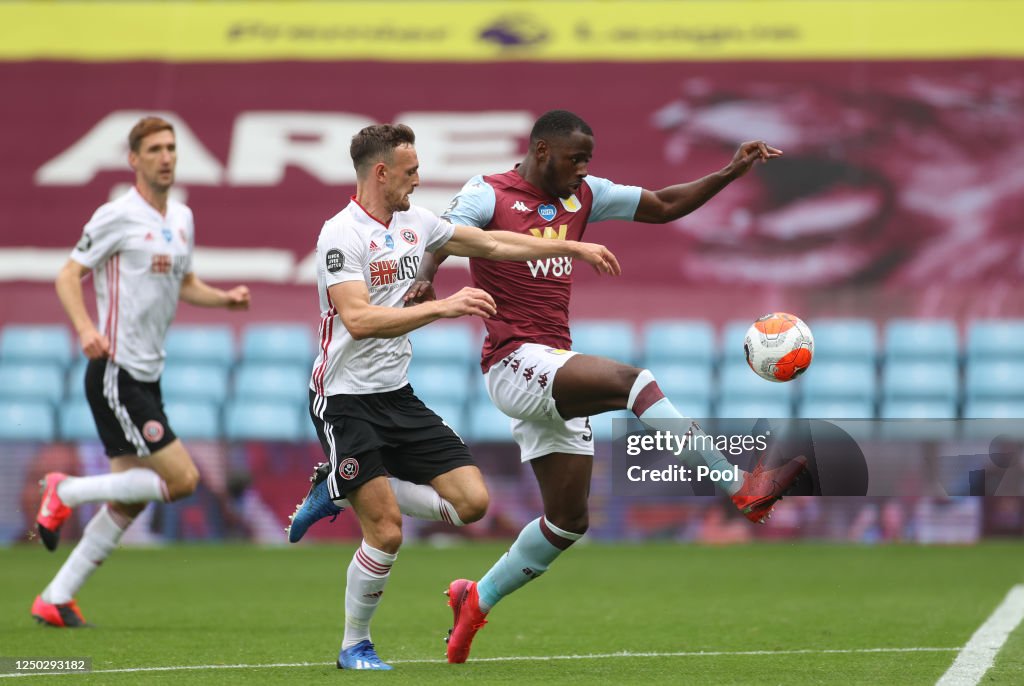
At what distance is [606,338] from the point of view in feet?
46.5

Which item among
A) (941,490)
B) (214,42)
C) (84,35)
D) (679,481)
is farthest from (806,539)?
(84,35)

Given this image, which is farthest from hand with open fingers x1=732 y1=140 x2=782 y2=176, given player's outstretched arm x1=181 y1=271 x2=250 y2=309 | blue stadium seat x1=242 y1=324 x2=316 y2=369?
blue stadium seat x1=242 y1=324 x2=316 y2=369

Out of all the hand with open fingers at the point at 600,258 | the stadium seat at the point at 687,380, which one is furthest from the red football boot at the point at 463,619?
the stadium seat at the point at 687,380

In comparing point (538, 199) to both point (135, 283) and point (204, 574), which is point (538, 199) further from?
point (204, 574)

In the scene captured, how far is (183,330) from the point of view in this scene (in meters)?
14.6

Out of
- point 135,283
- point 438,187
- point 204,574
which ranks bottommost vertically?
point 204,574

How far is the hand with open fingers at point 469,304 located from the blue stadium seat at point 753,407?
Result: 808 centimetres

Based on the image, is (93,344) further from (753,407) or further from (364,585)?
(753,407)

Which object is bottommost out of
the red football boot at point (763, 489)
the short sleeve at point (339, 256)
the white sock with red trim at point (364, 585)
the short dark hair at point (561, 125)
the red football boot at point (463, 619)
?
the red football boot at point (463, 619)

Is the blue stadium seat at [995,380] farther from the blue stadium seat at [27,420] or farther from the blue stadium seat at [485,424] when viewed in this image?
the blue stadium seat at [27,420]

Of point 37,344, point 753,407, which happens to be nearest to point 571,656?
point 753,407

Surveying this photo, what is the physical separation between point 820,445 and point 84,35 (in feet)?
40.0

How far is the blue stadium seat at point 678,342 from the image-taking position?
14.1 meters

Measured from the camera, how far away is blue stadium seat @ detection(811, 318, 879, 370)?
45.8ft
